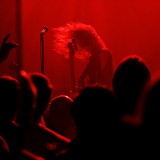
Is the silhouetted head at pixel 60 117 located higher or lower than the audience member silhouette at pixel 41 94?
lower

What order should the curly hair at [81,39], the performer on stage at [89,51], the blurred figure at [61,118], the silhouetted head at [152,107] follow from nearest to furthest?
the silhouetted head at [152,107]
the blurred figure at [61,118]
the performer on stage at [89,51]
the curly hair at [81,39]

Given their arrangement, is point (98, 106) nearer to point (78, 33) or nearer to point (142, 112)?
point (142, 112)

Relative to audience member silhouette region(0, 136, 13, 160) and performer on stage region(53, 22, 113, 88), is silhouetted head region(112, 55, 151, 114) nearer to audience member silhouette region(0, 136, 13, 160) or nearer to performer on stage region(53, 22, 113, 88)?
audience member silhouette region(0, 136, 13, 160)

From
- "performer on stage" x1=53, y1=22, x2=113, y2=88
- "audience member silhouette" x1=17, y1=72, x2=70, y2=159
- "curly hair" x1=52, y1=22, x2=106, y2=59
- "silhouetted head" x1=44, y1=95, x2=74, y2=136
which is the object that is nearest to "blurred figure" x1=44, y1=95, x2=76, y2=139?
"silhouetted head" x1=44, y1=95, x2=74, y2=136

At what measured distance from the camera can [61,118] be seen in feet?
3.24

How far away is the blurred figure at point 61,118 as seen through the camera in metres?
0.90

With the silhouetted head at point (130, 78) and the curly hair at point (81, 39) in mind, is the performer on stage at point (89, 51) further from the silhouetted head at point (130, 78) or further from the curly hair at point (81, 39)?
the silhouetted head at point (130, 78)

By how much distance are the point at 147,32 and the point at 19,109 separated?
108 inches

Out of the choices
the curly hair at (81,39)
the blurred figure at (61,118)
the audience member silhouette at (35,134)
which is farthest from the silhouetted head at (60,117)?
the curly hair at (81,39)

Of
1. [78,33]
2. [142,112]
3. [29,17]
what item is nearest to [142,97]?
[142,112]

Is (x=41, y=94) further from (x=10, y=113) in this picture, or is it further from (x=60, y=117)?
(x=60, y=117)

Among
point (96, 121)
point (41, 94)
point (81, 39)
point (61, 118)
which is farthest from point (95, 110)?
point (81, 39)

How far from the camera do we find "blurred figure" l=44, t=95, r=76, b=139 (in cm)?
90

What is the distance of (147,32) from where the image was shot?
10.4 ft
